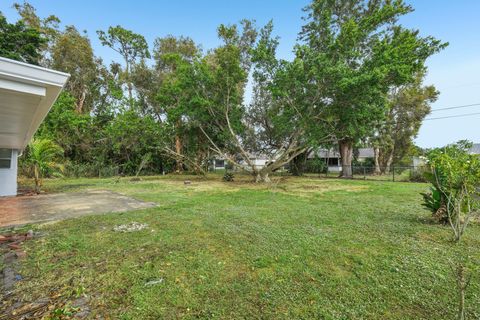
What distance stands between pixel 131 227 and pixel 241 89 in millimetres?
14891

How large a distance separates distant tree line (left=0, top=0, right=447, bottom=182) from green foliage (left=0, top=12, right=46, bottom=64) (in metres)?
0.07

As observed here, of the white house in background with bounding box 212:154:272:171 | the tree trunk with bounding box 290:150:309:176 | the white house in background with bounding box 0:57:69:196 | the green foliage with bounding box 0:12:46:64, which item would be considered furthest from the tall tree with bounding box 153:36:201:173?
the white house in background with bounding box 0:57:69:196

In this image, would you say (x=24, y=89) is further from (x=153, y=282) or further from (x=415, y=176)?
Answer: (x=415, y=176)

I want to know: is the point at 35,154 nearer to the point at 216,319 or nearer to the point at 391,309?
the point at 216,319

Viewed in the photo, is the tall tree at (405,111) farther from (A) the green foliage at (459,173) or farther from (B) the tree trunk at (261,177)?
(A) the green foliage at (459,173)

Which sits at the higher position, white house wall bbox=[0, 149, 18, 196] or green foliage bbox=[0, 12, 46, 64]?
green foliage bbox=[0, 12, 46, 64]

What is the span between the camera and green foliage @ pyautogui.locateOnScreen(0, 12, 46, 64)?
47.1ft

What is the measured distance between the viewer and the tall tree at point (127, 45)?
20.0 meters

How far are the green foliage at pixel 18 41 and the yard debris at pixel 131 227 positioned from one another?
17659 mm

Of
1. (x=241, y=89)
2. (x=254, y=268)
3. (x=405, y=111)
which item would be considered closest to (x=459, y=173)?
(x=254, y=268)

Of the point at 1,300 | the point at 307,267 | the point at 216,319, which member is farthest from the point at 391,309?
the point at 1,300

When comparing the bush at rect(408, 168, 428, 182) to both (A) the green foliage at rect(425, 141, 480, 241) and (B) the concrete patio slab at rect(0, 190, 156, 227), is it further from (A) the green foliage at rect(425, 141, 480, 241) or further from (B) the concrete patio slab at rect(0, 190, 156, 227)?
(B) the concrete patio slab at rect(0, 190, 156, 227)

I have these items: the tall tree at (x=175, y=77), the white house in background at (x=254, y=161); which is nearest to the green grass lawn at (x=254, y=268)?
the tall tree at (x=175, y=77)

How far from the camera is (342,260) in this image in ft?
9.11
